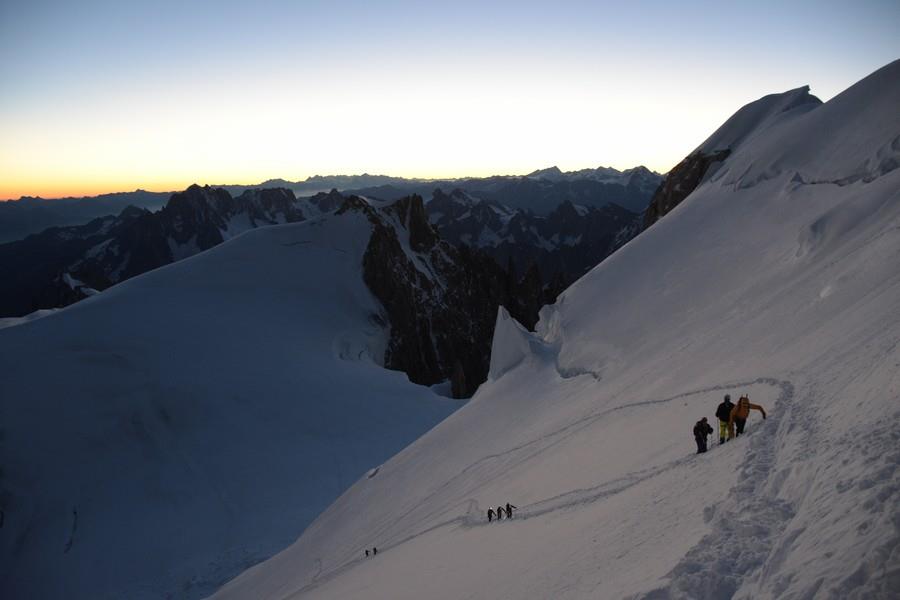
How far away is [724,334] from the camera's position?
857 inches

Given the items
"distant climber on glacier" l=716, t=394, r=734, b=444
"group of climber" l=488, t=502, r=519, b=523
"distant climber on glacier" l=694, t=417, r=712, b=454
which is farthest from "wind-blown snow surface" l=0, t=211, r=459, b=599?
"distant climber on glacier" l=716, t=394, r=734, b=444

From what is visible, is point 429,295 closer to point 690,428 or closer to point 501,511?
point 501,511

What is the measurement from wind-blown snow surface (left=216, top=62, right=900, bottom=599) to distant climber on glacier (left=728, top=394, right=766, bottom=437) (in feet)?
1.37

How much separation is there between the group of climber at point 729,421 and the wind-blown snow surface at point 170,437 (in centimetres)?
2810

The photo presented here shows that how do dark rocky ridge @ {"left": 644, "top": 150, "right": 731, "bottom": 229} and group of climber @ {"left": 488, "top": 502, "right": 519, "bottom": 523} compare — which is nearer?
group of climber @ {"left": 488, "top": 502, "right": 519, "bottom": 523}

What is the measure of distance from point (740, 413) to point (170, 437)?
41.8 m

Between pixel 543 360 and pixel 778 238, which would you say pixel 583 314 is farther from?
pixel 778 238

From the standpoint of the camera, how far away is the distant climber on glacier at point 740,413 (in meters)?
12.1

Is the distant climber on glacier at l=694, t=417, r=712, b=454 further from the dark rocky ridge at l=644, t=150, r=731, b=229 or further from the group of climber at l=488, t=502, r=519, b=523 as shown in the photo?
the dark rocky ridge at l=644, t=150, r=731, b=229

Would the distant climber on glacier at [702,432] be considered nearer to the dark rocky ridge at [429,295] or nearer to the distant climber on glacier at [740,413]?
the distant climber on glacier at [740,413]

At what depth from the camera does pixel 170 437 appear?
1665 inches

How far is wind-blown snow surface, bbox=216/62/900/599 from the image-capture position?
303 inches

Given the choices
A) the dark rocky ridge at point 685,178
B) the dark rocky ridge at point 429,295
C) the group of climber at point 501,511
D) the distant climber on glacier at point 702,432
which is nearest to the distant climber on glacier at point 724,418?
the distant climber on glacier at point 702,432

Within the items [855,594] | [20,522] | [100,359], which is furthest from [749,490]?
[100,359]
